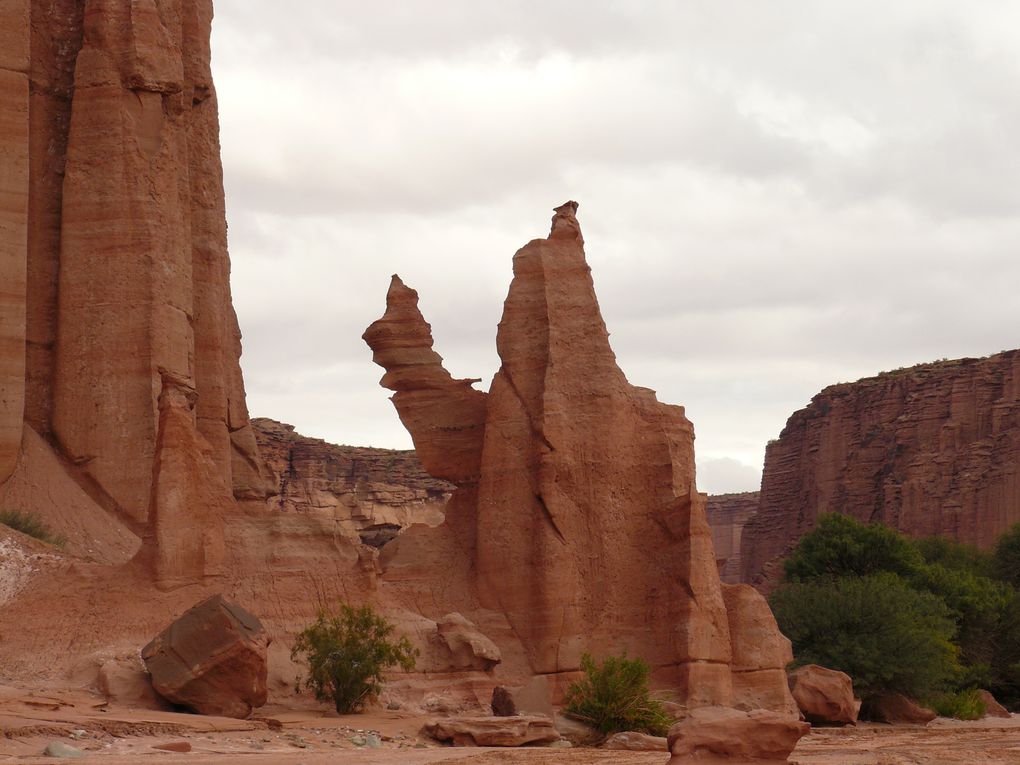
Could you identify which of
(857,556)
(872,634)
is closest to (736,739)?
(872,634)

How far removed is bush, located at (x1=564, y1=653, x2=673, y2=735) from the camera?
2744 centimetres

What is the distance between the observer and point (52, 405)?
34.2m

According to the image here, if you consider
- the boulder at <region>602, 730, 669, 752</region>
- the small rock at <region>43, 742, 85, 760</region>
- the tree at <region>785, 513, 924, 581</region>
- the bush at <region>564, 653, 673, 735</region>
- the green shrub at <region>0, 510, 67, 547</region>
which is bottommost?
the boulder at <region>602, 730, 669, 752</region>

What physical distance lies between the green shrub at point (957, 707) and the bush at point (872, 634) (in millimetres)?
287

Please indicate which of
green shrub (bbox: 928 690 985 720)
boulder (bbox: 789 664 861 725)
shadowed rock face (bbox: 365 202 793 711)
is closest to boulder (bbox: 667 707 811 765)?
shadowed rock face (bbox: 365 202 793 711)

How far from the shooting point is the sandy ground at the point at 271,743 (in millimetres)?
20125

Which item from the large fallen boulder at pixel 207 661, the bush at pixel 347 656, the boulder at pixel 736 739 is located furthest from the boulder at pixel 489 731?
the boulder at pixel 736 739

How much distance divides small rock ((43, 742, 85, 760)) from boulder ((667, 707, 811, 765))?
264 inches

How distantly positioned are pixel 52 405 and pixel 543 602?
10743 mm

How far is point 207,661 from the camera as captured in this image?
78.3ft

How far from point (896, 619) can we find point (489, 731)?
1692 cm

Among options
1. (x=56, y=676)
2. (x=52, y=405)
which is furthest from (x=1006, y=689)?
(x=56, y=676)

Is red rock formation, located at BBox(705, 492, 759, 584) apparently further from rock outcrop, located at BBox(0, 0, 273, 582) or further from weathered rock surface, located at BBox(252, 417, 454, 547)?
rock outcrop, located at BBox(0, 0, 273, 582)

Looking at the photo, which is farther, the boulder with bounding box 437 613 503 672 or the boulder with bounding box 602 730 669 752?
the boulder with bounding box 437 613 503 672
